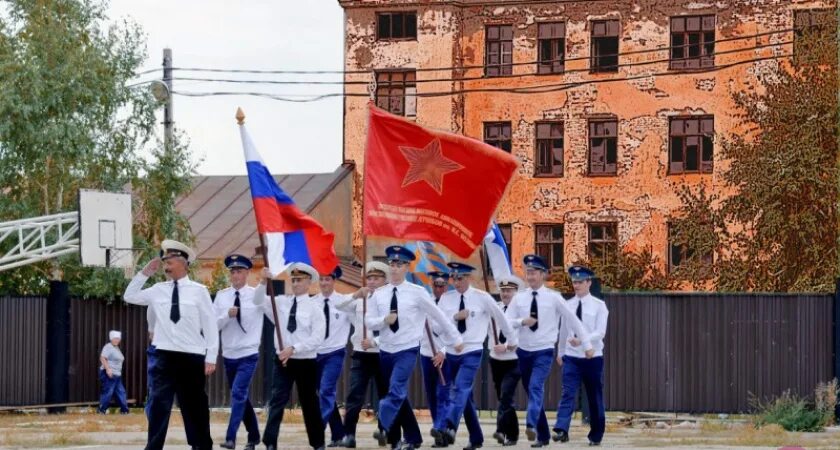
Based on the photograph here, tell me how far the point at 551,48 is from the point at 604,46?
1.66 meters

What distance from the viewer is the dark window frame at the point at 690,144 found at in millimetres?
59656

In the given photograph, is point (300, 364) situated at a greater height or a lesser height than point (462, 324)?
lesser

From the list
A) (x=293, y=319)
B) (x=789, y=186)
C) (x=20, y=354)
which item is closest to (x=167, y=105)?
(x=20, y=354)

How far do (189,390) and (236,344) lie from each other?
284cm

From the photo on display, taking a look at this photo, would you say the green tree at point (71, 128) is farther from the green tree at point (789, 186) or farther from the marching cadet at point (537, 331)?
the marching cadet at point (537, 331)

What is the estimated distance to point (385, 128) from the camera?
2062cm

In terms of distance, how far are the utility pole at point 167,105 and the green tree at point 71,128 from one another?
0.72 feet

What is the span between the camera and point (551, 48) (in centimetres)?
6084

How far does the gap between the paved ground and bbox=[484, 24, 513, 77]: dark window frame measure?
106ft

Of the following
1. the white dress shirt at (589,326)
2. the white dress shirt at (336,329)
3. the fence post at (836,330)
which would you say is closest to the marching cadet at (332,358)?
the white dress shirt at (336,329)

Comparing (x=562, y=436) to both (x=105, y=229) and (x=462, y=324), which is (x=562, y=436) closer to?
(x=462, y=324)

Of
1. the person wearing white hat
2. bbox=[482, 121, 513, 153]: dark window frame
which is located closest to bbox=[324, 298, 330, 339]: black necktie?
the person wearing white hat

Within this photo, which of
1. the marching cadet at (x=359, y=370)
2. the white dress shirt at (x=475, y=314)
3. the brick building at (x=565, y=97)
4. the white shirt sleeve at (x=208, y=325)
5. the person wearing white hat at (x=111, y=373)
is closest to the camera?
the white shirt sleeve at (x=208, y=325)

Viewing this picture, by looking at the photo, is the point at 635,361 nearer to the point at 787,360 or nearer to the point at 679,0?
the point at 787,360
